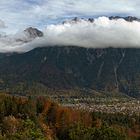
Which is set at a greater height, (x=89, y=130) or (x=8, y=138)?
(x=8, y=138)

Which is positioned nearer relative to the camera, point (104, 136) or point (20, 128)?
point (20, 128)

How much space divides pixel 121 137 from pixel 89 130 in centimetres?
1454

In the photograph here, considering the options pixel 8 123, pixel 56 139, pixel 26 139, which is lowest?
pixel 56 139

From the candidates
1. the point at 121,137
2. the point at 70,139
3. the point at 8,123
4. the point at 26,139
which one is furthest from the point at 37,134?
the point at 70,139

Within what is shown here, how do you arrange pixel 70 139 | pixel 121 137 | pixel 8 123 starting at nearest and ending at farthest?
pixel 8 123 → pixel 121 137 → pixel 70 139

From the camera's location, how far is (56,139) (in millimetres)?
195500

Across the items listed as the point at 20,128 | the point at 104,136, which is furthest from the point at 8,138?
the point at 104,136

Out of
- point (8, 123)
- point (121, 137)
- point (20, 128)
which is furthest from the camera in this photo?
point (121, 137)

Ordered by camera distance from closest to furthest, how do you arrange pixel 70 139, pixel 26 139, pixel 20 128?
pixel 26 139
pixel 20 128
pixel 70 139

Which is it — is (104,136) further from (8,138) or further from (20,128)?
(8,138)

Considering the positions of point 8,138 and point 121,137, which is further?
point 121,137

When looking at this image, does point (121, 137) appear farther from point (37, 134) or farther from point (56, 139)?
point (37, 134)

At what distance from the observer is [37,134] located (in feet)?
365

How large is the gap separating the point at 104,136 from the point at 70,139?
33069 millimetres
